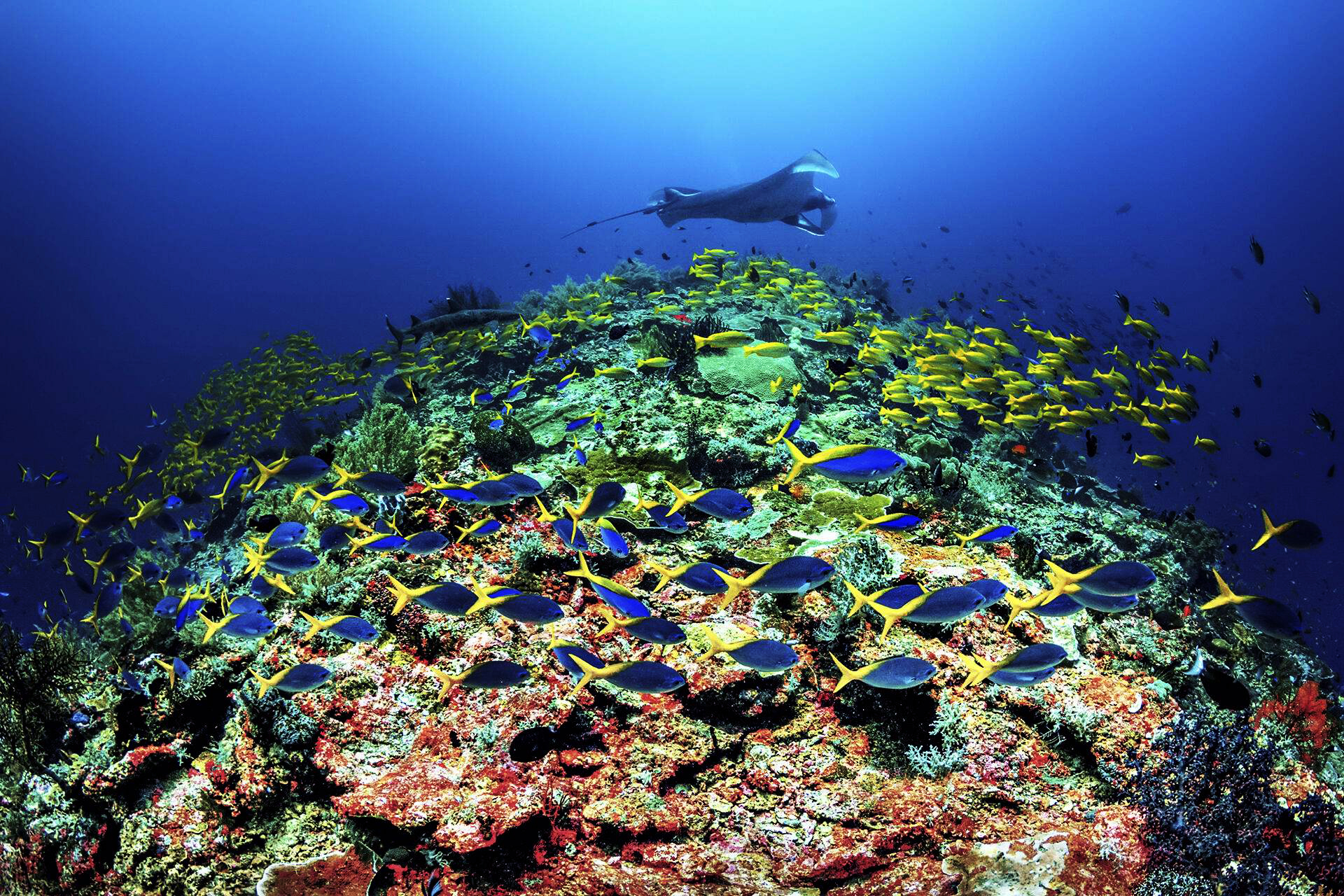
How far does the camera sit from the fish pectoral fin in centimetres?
1282

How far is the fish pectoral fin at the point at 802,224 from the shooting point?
12.8 meters

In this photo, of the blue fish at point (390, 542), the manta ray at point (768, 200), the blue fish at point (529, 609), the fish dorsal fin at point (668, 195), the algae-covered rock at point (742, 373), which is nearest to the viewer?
the blue fish at point (529, 609)

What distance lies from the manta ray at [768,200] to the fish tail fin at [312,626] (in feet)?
35.9

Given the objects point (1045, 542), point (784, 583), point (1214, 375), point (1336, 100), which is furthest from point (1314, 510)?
point (784, 583)

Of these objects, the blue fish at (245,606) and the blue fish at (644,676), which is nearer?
the blue fish at (644,676)

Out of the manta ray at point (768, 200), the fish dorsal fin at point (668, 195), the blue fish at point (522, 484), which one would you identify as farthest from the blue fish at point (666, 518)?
the fish dorsal fin at point (668, 195)

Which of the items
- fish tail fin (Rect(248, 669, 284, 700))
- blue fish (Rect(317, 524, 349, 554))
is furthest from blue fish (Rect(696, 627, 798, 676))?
blue fish (Rect(317, 524, 349, 554))

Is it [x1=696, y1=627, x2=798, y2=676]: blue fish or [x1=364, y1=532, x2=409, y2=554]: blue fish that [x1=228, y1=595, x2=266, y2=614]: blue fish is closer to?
[x1=364, y1=532, x2=409, y2=554]: blue fish

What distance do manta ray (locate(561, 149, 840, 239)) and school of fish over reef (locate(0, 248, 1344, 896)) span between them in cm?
799

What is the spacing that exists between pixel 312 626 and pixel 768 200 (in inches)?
505

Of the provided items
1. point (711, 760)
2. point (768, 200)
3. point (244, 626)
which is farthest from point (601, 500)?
point (768, 200)

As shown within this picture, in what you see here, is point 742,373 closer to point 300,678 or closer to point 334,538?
point 334,538

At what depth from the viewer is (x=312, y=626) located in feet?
14.8

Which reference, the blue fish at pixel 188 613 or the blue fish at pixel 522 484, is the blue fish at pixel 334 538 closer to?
the blue fish at pixel 522 484
